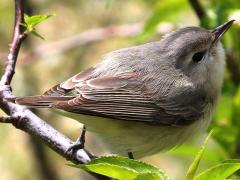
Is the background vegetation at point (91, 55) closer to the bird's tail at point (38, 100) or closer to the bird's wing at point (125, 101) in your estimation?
the bird's wing at point (125, 101)

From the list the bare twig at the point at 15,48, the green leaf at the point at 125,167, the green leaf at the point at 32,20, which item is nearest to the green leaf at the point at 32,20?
the green leaf at the point at 32,20

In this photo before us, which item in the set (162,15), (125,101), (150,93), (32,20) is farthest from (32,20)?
(162,15)

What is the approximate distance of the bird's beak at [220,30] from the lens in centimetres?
357

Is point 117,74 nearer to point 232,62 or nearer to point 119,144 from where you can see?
point 119,144

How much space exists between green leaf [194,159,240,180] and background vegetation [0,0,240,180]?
132cm

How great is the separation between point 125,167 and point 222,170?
39 centimetres

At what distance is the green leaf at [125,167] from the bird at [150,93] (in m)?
0.96

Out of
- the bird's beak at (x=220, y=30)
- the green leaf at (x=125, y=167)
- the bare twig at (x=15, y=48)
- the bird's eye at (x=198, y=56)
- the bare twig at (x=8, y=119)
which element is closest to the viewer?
the green leaf at (x=125, y=167)

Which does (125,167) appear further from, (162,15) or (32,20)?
(162,15)

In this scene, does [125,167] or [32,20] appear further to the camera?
[32,20]

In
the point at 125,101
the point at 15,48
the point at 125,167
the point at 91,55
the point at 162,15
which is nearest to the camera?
the point at 125,167

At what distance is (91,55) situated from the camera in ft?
24.8

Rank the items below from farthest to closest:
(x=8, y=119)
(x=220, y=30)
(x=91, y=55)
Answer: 1. (x=91, y=55)
2. (x=220, y=30)
3. (x=8, y=119)

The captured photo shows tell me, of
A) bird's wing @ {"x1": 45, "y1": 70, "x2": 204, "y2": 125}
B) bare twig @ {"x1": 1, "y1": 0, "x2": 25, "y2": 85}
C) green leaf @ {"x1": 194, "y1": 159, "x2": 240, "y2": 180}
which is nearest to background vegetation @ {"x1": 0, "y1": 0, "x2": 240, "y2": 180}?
bird's wing @ {"x1": 45, "y1": 70, "x2": 204, "y2": 125}
